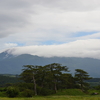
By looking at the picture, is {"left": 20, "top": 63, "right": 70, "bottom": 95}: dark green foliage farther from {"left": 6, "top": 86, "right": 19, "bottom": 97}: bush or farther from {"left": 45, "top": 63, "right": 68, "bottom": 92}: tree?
{"left": 6, "top": 86, "right": 19, "bottom": 97}: bush

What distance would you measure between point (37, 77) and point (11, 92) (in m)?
21.5

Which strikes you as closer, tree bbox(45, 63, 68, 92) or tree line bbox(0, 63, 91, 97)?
tree line bbox(0, 63, 91, 97)

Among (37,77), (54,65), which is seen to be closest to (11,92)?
(37,77)

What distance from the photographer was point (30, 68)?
6512cm

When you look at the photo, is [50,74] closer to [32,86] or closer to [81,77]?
[32,86]

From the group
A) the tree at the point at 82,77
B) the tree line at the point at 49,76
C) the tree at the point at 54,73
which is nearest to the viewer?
the tree line at the point at 49,76

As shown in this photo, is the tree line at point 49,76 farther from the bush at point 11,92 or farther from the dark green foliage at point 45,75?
the bush at point 11,92

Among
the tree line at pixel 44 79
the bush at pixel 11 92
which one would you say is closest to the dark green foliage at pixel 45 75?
the tree line at pixel 44 79

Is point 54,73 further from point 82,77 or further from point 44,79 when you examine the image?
point 82,77

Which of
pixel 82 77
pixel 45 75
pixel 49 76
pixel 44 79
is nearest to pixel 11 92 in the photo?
pixel 49 76

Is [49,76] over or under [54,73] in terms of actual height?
under

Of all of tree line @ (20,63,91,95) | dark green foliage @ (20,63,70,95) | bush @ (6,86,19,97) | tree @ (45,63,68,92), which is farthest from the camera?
tree @ (45,63,68,92)

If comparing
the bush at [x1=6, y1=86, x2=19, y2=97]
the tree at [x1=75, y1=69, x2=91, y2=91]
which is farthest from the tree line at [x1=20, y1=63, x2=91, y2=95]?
the bush at [x1=6, y1=86, x2=19, y2=97]

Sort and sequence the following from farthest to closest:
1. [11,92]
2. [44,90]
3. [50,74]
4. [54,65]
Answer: [54,65] → [50,74] → [44,90] → [11,92]
